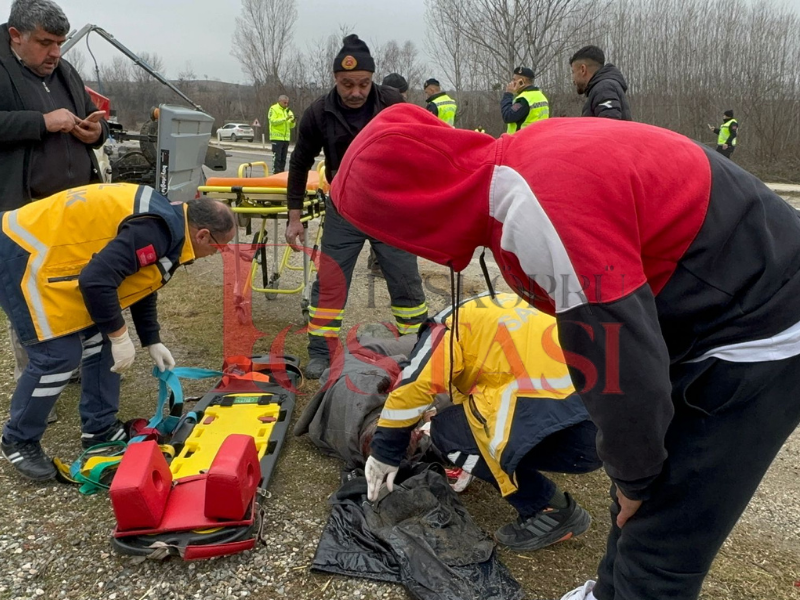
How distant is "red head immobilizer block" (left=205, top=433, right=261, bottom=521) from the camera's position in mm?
1976

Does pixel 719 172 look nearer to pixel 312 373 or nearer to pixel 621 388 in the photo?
pixel 621 388

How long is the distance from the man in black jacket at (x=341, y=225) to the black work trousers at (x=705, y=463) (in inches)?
97.2

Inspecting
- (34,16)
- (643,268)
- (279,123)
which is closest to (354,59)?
(34,16)

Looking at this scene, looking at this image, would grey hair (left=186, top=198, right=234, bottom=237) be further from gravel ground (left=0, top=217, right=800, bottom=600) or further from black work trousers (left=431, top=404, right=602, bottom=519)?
black work trousers (left=431, top=404, right=602, bottom=519)

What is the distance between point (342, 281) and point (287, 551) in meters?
1.82

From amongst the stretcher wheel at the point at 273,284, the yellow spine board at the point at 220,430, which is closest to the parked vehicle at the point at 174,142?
the stretcher wheel at the point at 273,284

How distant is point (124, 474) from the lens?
1.96 metres

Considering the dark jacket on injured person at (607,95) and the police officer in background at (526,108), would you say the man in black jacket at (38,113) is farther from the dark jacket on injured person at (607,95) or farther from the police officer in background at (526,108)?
the police officer in background at (526,108)

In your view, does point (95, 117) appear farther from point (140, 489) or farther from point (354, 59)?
point (140, 489)

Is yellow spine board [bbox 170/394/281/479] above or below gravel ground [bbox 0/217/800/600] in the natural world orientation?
above

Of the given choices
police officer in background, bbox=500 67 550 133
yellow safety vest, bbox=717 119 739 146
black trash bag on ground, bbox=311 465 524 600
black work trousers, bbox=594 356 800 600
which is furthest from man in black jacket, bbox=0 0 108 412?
yellow safety vest, bbox=717 119 739 146

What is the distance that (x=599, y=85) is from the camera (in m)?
5.03

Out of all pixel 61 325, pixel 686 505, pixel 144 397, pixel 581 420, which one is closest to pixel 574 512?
pixel 581 420

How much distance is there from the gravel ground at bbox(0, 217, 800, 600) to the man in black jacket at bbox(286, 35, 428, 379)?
3.20 ft
